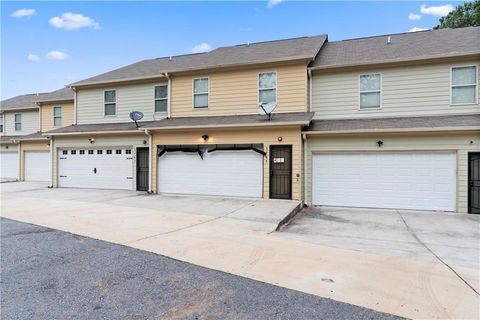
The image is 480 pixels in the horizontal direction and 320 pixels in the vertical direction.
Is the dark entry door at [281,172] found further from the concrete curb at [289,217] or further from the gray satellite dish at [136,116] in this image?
the gray satellite dish at [136,116]

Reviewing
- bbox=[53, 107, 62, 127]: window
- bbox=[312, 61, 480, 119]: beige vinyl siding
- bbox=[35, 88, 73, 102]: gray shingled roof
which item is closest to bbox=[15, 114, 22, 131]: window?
bbox=[35, 88, 73, 102]: gray shingled roof

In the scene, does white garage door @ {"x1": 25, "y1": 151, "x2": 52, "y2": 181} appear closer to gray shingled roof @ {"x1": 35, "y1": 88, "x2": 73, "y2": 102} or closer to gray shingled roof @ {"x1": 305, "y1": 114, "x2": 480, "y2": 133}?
gray shingled roof @ {"x1": 35, "y1": 88, "x2": 73, "y2": 102}

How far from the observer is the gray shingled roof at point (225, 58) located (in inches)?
449

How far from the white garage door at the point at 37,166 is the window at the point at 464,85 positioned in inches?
759

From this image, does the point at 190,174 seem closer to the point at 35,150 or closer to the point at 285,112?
the point at 285,112

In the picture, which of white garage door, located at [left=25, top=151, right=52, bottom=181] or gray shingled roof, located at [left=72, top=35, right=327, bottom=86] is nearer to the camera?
gray shingled roof, located at [left=72, top=35, right=327, bottom=86]

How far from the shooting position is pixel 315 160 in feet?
34.3

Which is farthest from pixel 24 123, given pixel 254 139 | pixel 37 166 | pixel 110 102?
pixel 254 139

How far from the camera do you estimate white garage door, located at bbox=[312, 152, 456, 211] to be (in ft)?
30.3

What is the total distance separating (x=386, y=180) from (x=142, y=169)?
377 inches

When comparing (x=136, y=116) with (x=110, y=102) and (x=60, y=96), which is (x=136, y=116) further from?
(x=60, y=96)

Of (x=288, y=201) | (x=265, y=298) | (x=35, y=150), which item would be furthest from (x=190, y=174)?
(x=35, y=150)

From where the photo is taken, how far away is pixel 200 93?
12.2 meters

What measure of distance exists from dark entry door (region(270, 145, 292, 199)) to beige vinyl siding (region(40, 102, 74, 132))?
12.6 metres
